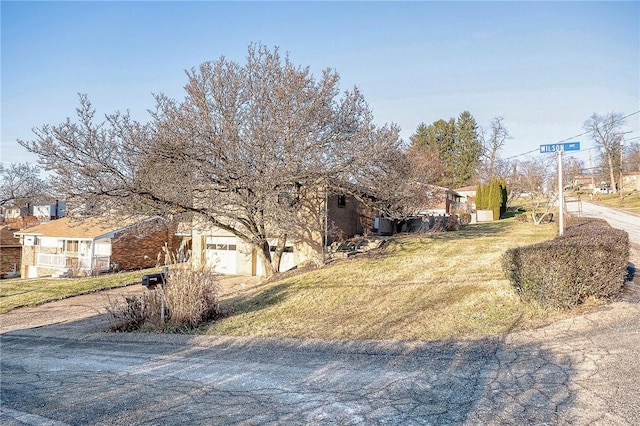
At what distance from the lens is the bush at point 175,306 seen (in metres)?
9.62

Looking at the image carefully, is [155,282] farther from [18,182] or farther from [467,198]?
[18,182]

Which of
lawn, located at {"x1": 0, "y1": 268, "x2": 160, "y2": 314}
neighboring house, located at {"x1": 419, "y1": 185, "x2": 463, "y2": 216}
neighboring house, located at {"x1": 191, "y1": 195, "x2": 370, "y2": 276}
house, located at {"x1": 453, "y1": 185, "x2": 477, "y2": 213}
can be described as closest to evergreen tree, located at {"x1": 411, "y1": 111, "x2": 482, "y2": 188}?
house, located at {"x1": 453, "y1": 185, "x2": 477, "y2": 213}

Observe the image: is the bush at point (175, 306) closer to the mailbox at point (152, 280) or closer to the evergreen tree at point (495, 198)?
the mailbox at point (152, 280)

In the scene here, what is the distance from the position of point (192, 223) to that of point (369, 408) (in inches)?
552

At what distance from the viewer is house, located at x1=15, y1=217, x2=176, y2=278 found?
2844cm

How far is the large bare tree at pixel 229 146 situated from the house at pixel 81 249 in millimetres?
13858

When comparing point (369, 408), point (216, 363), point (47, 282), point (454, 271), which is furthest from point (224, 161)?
point (47, 282)

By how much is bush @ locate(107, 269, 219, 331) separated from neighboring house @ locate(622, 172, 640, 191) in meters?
72.8

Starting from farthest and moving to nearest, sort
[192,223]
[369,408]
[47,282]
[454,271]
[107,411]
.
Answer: [47,282] < [192,223] < [454,271] < [107,411] < [369,408]

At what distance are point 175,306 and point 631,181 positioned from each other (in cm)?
7914

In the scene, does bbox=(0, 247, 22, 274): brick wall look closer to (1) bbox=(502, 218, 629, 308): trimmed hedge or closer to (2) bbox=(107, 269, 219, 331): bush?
(2) bbox=(107, 269, 219, 331): bush

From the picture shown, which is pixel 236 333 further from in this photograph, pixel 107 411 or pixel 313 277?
pixel 313 277

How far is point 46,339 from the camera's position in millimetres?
10859

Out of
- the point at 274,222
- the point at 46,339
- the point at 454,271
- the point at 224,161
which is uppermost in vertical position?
the point at 224,161
